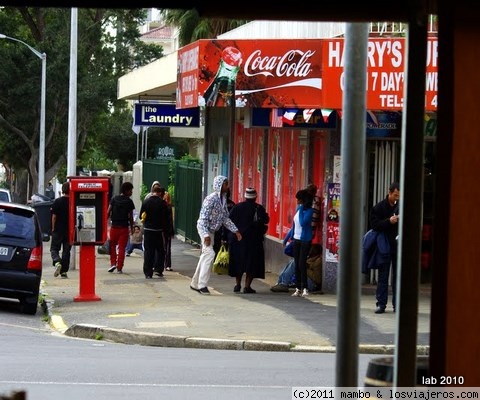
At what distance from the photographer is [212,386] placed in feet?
33.3

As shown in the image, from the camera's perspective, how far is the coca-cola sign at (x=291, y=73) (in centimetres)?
1648

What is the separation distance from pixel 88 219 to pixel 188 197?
46.8 feet

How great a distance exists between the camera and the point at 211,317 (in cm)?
1538

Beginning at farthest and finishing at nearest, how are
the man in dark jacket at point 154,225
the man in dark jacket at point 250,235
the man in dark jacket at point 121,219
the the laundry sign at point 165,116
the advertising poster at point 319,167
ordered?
1. the the laundry sign at point 165,116
2. the man in dark jacket at point 121,219
3. the man in dark jacket at point 154,225
4. the advertising poster at point 319,167
5. the man in dark jacket at point 250,235

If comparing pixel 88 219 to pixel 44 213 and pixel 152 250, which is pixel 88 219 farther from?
pixel 44 213

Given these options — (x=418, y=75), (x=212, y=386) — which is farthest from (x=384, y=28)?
(x=418, y=75)

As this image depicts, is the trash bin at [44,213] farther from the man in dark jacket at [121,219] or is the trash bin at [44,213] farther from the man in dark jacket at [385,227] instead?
the man in dark jacket at [385,227]

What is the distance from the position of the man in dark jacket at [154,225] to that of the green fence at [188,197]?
890 centimetres

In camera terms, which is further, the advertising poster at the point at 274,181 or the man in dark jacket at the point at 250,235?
the advertising poster at the point at 274,181

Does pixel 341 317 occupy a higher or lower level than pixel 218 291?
higher

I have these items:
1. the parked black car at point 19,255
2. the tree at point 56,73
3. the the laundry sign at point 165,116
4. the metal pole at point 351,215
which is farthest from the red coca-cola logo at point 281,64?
the tree at point 56,73

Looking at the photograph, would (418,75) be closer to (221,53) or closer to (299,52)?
(299,52)

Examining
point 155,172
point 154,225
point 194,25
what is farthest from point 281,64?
point 194,25

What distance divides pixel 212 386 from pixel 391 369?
14.1 feet
